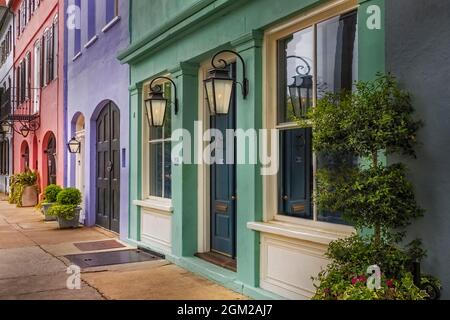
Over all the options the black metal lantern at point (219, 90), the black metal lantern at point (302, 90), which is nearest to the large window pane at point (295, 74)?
the black metal lantern at point (302, 90)

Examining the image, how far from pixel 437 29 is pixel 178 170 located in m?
3.95

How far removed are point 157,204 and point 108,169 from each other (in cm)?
269

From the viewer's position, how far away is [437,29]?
300 cm

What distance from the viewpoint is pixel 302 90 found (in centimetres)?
443

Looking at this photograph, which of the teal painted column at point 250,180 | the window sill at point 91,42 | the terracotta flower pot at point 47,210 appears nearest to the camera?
the teal painted column at point 250,180

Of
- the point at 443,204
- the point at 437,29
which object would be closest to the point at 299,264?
the point at 443,204

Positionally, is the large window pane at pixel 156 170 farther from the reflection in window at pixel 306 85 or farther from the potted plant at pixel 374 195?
the potted plant at pixel 374 195

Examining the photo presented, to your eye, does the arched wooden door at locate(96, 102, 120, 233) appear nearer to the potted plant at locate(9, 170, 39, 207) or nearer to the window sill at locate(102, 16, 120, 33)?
the window sill at locate(102, 16, 120, 33)

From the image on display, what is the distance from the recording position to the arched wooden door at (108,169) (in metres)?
8.99

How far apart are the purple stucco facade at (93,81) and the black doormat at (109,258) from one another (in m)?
1.07

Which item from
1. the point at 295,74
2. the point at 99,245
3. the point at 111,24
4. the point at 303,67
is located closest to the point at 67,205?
the point at 99,245

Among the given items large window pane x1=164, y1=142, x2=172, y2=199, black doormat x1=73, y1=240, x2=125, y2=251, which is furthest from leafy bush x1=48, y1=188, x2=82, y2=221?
large window pane x1=164, y1=142, x2=172, y2=199

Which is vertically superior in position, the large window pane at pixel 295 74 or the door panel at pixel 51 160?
the large window pane at pixel 295 74

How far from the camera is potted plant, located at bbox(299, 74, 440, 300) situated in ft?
9.37
